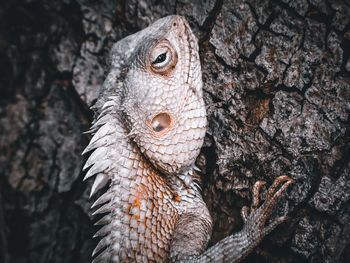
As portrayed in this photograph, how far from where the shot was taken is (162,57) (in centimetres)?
172

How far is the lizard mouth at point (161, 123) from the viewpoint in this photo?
174cm

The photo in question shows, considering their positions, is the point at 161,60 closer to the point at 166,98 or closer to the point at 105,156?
the point at 166,98

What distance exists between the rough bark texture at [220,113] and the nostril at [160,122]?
16.9 inches

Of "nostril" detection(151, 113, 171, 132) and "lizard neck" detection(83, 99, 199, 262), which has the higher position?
"nostril" detection(151, 113, 171, 132)

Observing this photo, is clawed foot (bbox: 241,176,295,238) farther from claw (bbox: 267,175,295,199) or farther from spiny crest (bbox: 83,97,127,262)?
spiny crest (bbox: 83,97,127,262)

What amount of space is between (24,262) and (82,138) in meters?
1.41

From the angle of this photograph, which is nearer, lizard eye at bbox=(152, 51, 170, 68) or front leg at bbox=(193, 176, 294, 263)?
front leg at bbox=(193, 176, 294, 263)

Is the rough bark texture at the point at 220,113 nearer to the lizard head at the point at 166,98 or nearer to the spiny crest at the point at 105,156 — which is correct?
the lizard head at the point at 166,98

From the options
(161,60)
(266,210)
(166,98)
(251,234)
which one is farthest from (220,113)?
(251,234)

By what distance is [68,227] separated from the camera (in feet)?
7.84

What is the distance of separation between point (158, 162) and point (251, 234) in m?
0.91

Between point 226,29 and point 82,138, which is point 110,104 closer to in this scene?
point 82,138

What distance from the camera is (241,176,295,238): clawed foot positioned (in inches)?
62.4

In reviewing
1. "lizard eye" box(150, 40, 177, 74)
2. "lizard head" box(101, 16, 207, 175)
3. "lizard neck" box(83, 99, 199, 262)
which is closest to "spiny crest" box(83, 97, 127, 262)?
"lizard neck" box(83, 99, 199, 262)
